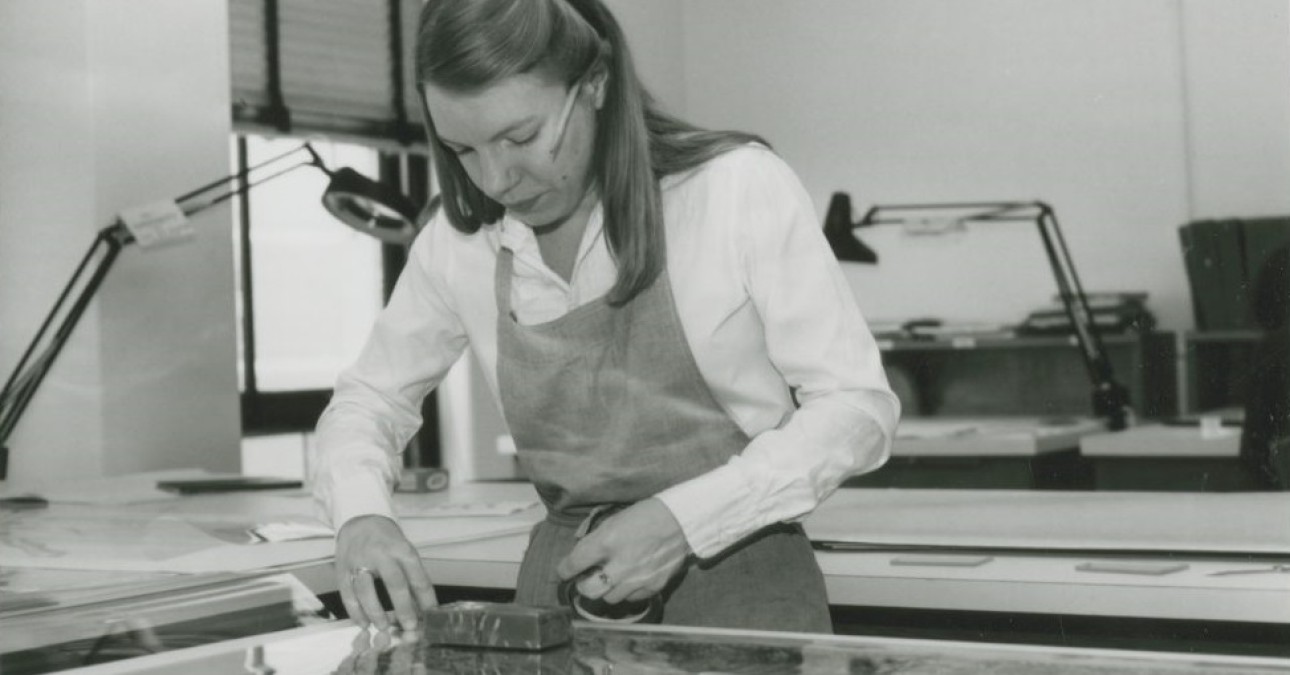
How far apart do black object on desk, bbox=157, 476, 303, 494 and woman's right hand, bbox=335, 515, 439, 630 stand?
1.42 metres

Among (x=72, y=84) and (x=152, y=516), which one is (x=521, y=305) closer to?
(x=152, y=516)

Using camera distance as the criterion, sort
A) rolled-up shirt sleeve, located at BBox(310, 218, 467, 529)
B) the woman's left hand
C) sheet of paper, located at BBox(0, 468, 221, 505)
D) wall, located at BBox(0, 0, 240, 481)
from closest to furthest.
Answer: the woman's left hand, rolled-up shirt sleeve, located at BBox(310, 218, 467, 529), sheet of paper, located at BBox(0, 468, 221, 505), wall, located at BBox(0, 0, 240, 481)

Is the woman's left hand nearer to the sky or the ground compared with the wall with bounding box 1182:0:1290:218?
nearer to the ground

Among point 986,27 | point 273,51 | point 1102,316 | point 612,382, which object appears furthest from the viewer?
point 986,27

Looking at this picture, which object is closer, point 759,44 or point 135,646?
point 135,646

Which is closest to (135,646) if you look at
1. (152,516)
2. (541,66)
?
(541,66)

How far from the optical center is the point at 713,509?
1.28m

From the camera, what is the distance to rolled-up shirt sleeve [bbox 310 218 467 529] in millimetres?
1565

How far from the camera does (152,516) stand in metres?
2.28

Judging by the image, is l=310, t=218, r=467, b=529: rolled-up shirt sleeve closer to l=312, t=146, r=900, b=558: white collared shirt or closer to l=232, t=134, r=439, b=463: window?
l=312, t=146, r=900, b=558: white collared shirt

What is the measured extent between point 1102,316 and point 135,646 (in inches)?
194

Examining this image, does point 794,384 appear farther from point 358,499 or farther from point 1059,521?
point 1059,521

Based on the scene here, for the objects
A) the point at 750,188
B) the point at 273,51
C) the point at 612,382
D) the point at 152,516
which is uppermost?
the point at 273,51

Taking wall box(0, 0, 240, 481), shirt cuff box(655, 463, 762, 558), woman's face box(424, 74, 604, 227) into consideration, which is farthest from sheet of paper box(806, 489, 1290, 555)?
wall box(0, 0, 240, 481)
